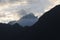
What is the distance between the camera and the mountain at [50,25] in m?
106

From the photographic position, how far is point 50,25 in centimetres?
10806

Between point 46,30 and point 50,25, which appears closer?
point 50,25

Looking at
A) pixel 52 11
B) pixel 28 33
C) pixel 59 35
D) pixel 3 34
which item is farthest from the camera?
pixel 3 34

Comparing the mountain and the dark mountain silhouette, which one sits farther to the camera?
the dark mountain silhouette

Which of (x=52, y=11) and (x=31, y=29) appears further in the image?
(x=31, y=29)

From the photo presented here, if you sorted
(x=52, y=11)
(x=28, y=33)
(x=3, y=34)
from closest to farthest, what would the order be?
(x=52, y=11) < (x=28, y=33) < (x=3, y=34)

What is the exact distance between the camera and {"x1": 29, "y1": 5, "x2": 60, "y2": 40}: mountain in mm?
105900

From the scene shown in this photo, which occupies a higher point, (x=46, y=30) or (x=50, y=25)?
(x=50, y=25)

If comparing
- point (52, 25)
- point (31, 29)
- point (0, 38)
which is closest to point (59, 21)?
point (52, 25)

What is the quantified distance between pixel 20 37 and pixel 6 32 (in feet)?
26.2

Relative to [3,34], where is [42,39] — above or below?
below

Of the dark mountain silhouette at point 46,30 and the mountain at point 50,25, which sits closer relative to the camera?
the mountain at point 50,25

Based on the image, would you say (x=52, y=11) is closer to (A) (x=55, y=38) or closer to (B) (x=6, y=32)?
(A) (x=55, y=38)

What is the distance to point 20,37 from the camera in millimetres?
122125
